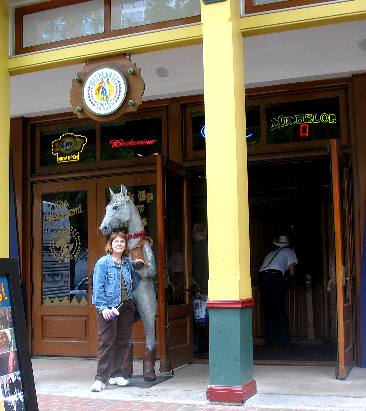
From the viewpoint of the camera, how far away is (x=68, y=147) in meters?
9.37

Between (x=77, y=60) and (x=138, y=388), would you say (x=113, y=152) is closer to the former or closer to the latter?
(x=77, y=60)

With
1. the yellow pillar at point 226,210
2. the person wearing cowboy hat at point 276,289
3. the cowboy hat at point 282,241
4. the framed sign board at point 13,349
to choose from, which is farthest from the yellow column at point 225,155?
the cowboy hat at point 282,241

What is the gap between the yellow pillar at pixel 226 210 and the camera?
5.83 m

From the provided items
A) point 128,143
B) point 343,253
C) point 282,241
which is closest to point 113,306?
point 343,253

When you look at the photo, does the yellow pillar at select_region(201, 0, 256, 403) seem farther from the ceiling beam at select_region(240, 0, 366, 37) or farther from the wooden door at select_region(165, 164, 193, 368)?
the wooden door at select_region(165, 164, 193, 368)

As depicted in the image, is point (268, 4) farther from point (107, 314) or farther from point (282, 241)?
point (282, 241)

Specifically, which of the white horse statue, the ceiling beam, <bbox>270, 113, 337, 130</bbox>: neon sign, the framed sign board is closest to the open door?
<bbox>270, 113, 337, 130</bbox>: neon sign

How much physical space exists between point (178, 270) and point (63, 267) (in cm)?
223

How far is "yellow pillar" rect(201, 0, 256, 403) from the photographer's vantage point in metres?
5.83

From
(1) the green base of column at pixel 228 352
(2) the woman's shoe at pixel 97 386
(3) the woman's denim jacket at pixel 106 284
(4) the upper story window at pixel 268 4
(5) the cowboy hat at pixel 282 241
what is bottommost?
(2) the woman's shoe at pixel 97 386

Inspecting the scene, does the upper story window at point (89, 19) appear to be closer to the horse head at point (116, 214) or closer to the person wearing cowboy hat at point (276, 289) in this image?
the horse head at point (116, 214)

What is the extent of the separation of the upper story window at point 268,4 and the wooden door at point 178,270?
210cm

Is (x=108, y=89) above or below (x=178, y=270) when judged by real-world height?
above

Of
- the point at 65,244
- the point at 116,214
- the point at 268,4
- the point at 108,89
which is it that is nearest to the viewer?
the point at 268,4
